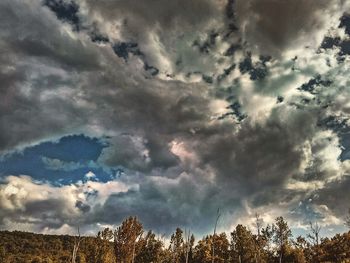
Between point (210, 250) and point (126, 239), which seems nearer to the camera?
point (126, 239)

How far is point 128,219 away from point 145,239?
78.3 feet

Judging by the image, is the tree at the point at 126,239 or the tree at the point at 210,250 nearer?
the tree at the point at 126,239

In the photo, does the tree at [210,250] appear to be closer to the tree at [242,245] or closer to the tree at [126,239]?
the tree at [242,245]

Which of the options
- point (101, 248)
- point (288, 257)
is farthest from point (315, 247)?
point (101, 248)

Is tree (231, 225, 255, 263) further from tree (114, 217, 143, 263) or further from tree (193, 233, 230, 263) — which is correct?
tree (114, 217, 143, 263)

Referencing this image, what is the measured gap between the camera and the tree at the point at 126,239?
70875 mm

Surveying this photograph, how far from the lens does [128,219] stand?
75312mm

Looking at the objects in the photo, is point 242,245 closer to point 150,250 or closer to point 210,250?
point 210,250

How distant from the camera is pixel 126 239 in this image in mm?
72625

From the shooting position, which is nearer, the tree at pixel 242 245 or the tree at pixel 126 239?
the tree at pixel 126 239

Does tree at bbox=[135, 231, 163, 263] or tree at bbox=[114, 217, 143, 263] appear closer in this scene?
tree at bbox=[114, 217, 143, 263]

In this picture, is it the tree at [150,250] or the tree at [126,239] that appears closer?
the tree at [126,239]

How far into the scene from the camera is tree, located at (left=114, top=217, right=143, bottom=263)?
70.9 m

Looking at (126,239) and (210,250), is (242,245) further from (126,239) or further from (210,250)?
(126,239)
